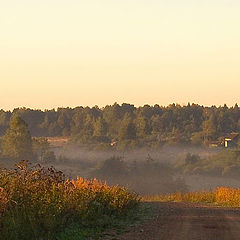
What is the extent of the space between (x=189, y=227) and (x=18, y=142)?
6281 centimetres

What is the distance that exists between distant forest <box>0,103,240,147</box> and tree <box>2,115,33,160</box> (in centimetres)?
6751

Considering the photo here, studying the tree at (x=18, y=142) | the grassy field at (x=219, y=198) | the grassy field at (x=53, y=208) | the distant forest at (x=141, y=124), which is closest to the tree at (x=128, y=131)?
the distant forest at (x=141, y=124)

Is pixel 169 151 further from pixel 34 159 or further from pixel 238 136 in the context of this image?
pixel 34 159

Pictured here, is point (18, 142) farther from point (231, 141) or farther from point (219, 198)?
point (231, 141)

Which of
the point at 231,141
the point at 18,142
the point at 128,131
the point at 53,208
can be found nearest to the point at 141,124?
the point at 128,131

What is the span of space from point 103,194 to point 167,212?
4.44 m

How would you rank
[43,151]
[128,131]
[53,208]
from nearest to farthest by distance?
[53,208] → [43,151] → [128,131]

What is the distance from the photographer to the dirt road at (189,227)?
58.2 ft

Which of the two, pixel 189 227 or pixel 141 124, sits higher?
pixel 141 124

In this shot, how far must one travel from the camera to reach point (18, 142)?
80625 millimetres

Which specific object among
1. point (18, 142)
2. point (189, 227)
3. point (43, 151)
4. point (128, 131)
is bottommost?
point (43, 151)

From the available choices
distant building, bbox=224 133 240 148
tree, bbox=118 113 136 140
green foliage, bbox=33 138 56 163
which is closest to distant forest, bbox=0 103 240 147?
distant building, bbox=224 133 240 148

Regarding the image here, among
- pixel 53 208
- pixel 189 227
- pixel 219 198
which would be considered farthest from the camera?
pixel 219 198

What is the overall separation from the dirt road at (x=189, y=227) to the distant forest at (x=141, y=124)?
122 metres
